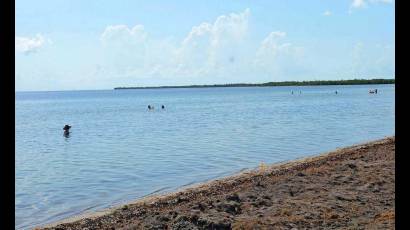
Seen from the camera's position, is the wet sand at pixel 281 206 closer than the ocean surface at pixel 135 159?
Yes

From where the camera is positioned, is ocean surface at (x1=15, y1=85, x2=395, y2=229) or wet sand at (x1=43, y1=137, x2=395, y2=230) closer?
wet sand at (x1=43, y1=137, x2=395, y2=230)

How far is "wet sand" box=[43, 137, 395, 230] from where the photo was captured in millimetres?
8219

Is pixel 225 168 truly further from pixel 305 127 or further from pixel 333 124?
pixel 333 124

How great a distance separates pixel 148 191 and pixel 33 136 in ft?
94.0

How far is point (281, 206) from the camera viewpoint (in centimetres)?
953

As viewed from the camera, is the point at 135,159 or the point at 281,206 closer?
the point at 281,206

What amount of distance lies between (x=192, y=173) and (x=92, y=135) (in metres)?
23.3

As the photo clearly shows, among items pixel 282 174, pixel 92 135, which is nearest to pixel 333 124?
pixel 92 135

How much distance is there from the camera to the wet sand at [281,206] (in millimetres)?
8219

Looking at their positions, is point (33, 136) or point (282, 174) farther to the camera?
point (33, 136)

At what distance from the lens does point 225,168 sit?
738 inches
